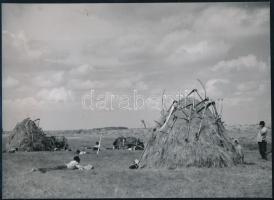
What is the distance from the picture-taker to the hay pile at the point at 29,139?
2733cm

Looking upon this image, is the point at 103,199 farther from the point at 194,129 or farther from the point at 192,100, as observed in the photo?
the point at 192,100

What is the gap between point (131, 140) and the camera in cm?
2864

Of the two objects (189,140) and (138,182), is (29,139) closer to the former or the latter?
(189,140)

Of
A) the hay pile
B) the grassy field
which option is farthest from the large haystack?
the hay pile

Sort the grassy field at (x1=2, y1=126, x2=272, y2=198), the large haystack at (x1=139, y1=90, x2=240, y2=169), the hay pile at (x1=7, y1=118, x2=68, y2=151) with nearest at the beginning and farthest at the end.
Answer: the grassy field at (x1=2, y1=126, x2=272, y2=198) → the large haystack at (x1=139, y1=90, x2=240, y2=169) → the hay pile at (x1=7, y1=118, x2=68, y2=151)

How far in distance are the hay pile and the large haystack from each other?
10.9m

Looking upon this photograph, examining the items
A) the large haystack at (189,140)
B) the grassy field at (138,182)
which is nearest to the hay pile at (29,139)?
the grassy field at (138,182)

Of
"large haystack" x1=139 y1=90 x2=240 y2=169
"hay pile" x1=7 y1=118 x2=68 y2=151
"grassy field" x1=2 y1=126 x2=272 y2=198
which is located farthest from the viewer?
"hay pile" x1=7 y1=118 x2=68 y2=151

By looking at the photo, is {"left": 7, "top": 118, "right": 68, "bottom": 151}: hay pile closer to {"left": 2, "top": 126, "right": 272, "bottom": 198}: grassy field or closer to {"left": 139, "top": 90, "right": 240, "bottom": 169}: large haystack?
{"left": 2, "top": 126, "right": 272, "bottom": 198}: grassy field

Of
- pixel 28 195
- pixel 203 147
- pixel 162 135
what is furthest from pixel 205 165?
pixel 28 195

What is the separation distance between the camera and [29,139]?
1082 inches

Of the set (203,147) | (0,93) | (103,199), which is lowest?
(103,199)

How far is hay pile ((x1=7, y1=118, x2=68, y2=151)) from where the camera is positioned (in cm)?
2733

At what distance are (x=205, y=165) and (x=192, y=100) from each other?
302 cm
